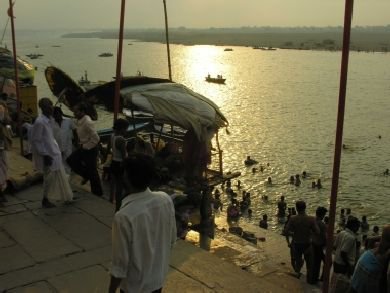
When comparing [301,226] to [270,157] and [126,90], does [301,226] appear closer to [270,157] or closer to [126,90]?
[126,90]

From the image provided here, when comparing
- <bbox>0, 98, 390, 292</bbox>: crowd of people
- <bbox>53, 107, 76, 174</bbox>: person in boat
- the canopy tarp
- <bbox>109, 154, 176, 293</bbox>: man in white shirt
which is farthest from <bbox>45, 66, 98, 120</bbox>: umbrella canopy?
<bbox>109, 154, 176, 293</bbox>: man in white shirt

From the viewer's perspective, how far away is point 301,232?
25.2 ft

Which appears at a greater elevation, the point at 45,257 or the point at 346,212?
the point at 45,257

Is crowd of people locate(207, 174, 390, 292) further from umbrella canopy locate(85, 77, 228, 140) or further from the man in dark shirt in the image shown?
umbrella canopy locate(85, 77, 228, 140)

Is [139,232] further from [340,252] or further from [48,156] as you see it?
[48,156]

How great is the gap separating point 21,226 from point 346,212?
15.4 meters

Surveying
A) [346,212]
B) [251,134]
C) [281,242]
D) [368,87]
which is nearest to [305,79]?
[368,87]

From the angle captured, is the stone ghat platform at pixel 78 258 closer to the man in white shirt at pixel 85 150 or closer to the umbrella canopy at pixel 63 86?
the man in white shirt at pixel 85 150

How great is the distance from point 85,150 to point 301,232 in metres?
3.73

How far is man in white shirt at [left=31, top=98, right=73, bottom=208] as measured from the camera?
6914mm

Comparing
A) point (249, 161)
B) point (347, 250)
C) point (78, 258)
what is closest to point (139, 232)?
point (78, 258)

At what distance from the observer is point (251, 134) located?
36.6 meters

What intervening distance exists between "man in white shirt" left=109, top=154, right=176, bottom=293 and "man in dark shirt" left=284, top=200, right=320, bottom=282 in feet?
14.4

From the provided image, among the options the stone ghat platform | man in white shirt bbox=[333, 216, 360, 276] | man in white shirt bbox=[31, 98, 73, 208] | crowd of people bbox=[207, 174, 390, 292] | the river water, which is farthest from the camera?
the river water
